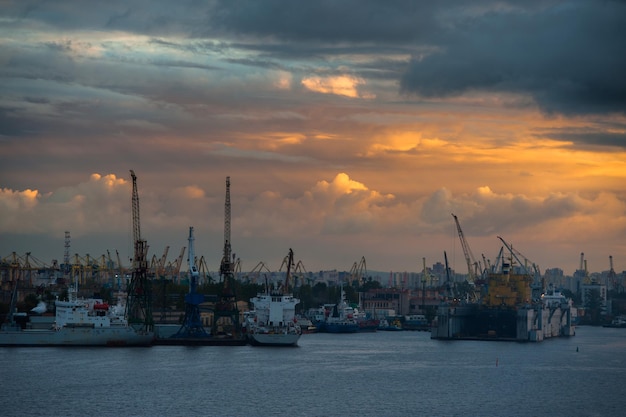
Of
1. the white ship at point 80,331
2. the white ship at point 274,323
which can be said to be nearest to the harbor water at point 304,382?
the white ship at point 274,323

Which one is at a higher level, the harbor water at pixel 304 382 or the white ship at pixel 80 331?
the white ship at pixel 80 331

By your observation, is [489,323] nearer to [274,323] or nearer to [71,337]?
[274,323]

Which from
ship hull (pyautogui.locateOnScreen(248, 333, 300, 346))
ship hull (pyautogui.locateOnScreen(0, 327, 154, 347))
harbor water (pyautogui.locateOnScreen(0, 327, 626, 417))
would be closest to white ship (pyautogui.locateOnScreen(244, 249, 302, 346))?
ship hull (pyautogui.locateOnScreen(248, 333, 300, 346))

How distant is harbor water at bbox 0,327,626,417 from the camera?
7656cm

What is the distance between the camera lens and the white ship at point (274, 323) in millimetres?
134625

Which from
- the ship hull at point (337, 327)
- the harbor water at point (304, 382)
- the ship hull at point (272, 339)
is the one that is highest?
the ship hull at point (337, 327)

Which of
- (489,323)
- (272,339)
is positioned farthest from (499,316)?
(272,339)

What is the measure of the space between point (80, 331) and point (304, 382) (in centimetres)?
4209

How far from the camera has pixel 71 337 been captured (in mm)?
126500

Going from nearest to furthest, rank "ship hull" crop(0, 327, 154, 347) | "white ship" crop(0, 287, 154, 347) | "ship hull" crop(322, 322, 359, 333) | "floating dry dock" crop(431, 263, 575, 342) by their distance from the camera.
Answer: "ship hull" crop(0, 327, 154, 347) → "white ship" crop(0, 287, 154, 347) → "floating dry dock" crop(431, 263, 575, 342) → "ship hull" crop(322, 322, 359, 333)

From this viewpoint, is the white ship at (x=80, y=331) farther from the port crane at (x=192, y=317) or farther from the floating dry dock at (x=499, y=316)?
the floating dry dock at (x=499, y=316)

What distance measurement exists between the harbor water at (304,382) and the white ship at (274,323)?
1.92 meters

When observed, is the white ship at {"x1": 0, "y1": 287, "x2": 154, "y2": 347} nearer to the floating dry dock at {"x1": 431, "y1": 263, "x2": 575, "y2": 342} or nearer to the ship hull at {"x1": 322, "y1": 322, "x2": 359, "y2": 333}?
the floating dry dock at {"x1": 431, "y1": 263, "x2": 575, "y2": 342}

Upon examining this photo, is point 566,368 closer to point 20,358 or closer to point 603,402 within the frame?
point 603,402
